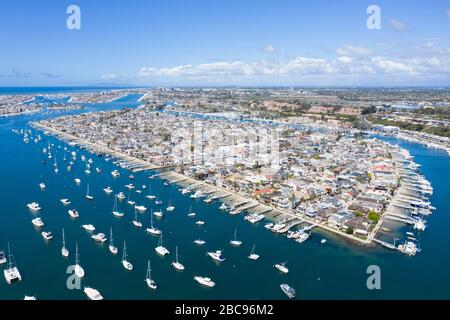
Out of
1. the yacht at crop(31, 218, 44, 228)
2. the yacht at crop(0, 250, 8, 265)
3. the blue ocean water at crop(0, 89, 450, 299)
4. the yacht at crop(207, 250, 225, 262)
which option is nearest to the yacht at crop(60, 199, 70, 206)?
the blue ocean water at crop(0, 89, 450, 299)

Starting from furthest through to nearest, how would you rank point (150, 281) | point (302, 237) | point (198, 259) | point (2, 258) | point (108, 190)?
point (108, 190)
point (302, 237)
point (198, 259)
point (2, 258)
point (150, 281)

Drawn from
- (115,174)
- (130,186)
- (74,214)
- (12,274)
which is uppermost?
(115,174)

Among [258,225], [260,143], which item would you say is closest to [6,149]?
[260,143]

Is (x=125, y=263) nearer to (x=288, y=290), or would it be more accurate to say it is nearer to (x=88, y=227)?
(x=88, y=227)

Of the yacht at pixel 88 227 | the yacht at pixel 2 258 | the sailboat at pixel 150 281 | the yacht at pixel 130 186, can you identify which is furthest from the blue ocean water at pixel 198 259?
the yacht at pixel 130 186

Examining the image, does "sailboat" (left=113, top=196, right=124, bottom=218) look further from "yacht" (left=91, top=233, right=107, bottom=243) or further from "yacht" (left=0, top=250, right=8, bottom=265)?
"yacht" (left=0, top=250, right=8, bottom=265)

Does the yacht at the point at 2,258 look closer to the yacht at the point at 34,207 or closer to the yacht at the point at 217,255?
the yacht at the point at 34,207

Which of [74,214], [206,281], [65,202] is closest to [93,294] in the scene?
[206,281]
